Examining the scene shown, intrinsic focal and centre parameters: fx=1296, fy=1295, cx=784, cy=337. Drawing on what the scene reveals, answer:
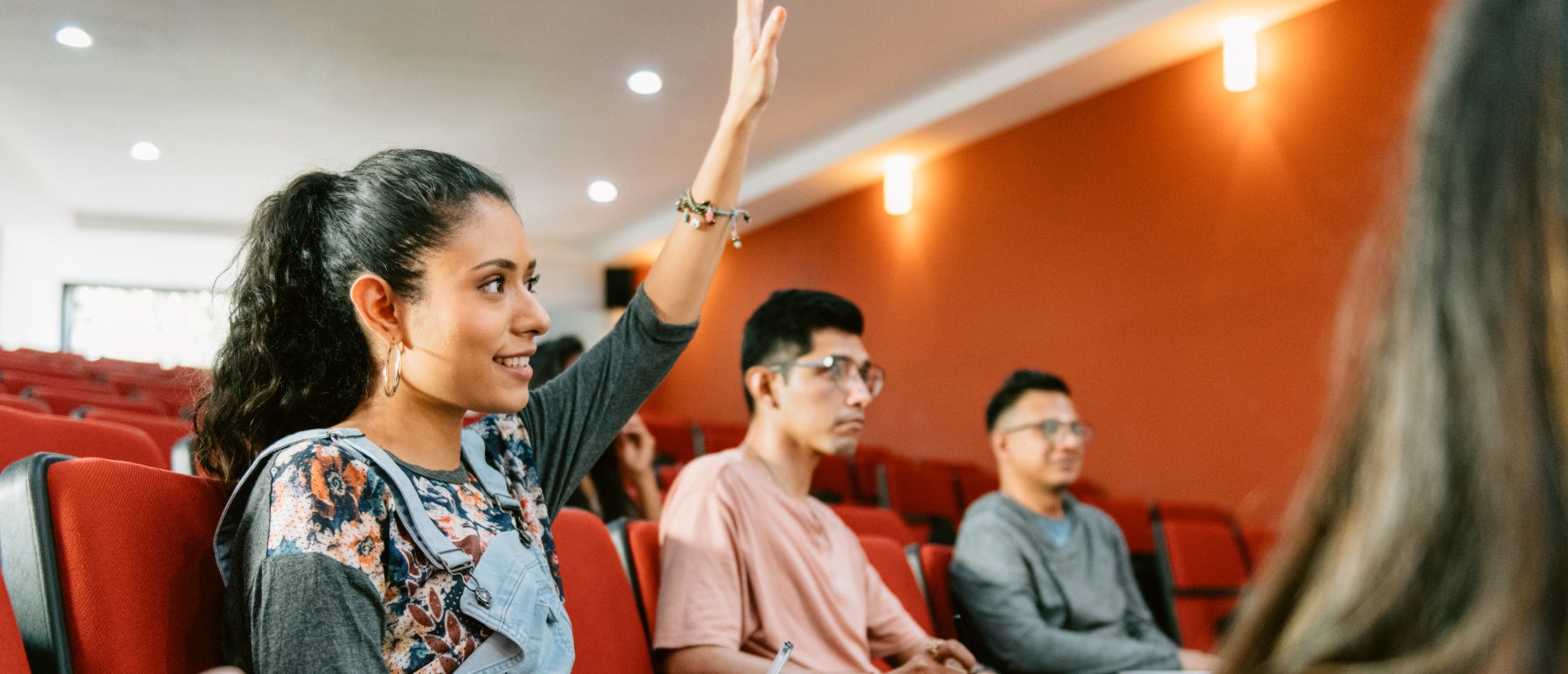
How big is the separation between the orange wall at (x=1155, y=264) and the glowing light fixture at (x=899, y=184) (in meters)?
0.09

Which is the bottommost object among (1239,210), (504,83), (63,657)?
(63,657)

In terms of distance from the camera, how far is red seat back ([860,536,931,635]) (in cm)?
239

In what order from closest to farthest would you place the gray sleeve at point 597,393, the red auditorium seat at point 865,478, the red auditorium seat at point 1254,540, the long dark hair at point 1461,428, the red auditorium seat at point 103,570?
1. the long dark hair at point 1461,428
2. the red auditorium seat at point 103,570
3. the gray sleeve at point 597,393
4. the red auditorium seat at point 1254,540
5. the red auditorium seat at point 865,478

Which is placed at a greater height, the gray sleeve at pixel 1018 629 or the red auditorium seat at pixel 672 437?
the red auditorium seat at pixel 672 437

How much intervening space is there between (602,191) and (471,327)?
315 inches

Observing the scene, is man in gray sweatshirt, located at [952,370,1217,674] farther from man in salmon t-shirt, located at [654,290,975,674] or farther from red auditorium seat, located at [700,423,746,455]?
red auditorium seat, located at [700,423,746,455]

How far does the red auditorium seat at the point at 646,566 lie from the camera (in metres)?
1.90

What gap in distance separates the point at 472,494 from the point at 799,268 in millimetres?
7515

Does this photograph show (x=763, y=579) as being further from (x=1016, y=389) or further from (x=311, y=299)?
(x=1016, y=389)

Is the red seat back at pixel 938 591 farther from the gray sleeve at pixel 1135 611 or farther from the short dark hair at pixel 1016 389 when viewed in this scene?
the short dark hair at pixel 1016 389

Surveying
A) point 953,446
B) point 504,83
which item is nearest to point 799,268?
point 953,446

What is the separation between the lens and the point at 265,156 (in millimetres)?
8273

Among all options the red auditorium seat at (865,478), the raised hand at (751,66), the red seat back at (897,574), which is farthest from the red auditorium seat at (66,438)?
the red auditorium seat at (865,478)

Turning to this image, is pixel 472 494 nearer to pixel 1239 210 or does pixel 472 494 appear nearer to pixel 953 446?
pixel 1239 210
